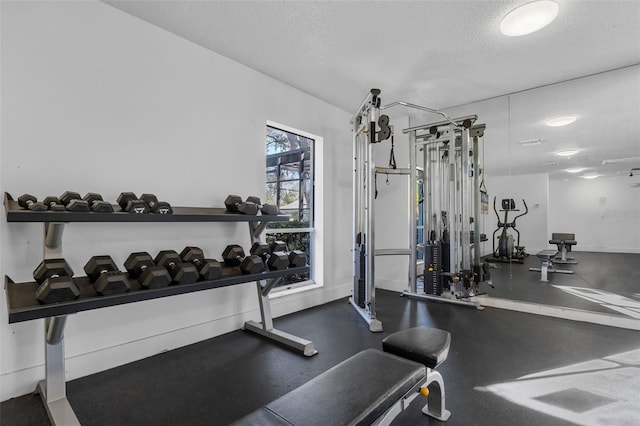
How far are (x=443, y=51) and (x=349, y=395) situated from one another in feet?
9.36

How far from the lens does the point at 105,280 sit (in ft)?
5.11

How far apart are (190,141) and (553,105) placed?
3.88 metres

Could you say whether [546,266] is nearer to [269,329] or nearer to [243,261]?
[269,329]

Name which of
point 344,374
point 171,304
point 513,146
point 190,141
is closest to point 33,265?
point 171,304

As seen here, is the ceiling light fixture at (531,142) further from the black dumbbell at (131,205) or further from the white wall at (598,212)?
the black dumbbell at (131,205)

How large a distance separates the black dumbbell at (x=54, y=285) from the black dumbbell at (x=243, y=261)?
37.1 inches

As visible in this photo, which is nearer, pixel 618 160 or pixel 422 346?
pixel 422 346

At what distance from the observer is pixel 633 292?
303 centimetres

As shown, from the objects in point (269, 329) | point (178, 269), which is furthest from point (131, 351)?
point (269, 329)

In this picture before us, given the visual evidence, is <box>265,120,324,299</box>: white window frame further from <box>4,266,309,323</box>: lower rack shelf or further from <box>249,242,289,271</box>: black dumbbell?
<box>4,266,309,323</box>: lower rack shelf

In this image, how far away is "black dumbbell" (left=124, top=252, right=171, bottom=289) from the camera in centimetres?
170

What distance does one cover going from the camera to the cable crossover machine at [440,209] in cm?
334

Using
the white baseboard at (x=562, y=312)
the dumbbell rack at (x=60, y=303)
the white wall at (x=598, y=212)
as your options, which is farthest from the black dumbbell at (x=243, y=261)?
the white wall at (x=598, y=212)

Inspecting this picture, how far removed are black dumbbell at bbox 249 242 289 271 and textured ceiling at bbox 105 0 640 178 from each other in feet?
5.78
